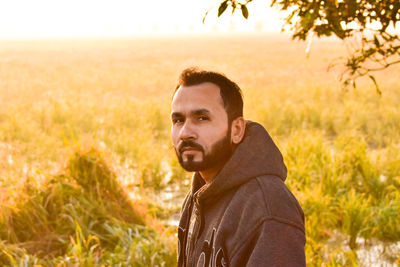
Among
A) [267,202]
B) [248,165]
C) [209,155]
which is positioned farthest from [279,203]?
[209,155]

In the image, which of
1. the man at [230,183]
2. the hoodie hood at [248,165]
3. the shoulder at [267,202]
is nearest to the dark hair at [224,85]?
the man at [230,183]

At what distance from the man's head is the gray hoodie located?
65 mm

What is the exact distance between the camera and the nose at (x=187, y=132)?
1738 mm

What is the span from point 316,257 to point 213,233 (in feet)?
7.33

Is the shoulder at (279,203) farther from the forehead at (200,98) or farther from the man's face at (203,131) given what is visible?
the forehead at (200,98)

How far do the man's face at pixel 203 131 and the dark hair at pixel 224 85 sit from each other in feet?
0.06

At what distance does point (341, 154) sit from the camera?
5488 mm

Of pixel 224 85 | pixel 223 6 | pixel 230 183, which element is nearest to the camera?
pixel 230 183

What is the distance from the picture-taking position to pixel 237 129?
1808mm

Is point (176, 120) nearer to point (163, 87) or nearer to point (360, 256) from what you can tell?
point (360, 256)

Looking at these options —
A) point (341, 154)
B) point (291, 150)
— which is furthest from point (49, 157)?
point (341, 154)

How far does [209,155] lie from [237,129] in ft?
0.53

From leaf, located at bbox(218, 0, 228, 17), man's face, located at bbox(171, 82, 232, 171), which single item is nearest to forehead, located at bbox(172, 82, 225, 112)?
man's face, located at bbox(171, 82, 232, 171)

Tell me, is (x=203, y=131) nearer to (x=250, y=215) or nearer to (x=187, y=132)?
(x=187, y=132)
